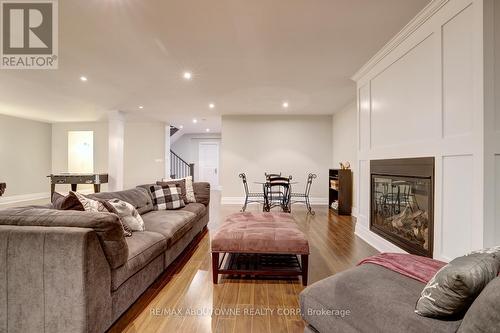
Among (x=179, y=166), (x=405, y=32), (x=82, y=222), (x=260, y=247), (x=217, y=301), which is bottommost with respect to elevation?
(x=217, y=301)

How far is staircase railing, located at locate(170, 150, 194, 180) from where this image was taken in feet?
33.1

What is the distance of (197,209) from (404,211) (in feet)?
8.64

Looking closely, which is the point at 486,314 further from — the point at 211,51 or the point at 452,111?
the point at 211,51

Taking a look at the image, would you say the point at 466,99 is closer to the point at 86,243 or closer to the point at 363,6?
the point at 363,6

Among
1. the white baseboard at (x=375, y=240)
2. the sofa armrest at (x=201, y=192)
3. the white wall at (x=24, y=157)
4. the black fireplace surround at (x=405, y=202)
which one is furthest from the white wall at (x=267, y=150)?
the white wall at (x=24, y=157)

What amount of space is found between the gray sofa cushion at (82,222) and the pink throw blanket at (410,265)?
1.64 m

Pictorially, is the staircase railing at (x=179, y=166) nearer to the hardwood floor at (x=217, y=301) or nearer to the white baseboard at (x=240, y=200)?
the white baseboard at (x=240, y=200)

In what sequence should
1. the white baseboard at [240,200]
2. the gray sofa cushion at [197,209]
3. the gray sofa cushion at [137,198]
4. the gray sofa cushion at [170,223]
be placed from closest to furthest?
the gray sofa cushion at [170,223], the gray sofa cushion at [137,198], the gray sofa cushion at [197,209], the white baseboard at [240,200]

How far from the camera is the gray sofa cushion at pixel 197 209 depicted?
329 cm

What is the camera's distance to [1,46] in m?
2.89

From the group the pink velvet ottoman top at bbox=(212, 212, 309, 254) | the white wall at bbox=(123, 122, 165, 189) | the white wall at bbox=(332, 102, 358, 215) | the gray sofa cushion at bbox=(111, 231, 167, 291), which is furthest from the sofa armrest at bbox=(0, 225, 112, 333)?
the white wall at bbox=(123, 122, 165, 189)

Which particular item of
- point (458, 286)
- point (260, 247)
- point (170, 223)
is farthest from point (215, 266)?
point (458, 286)

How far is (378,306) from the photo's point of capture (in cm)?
111

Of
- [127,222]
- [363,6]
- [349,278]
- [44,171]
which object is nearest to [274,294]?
[349,278]
